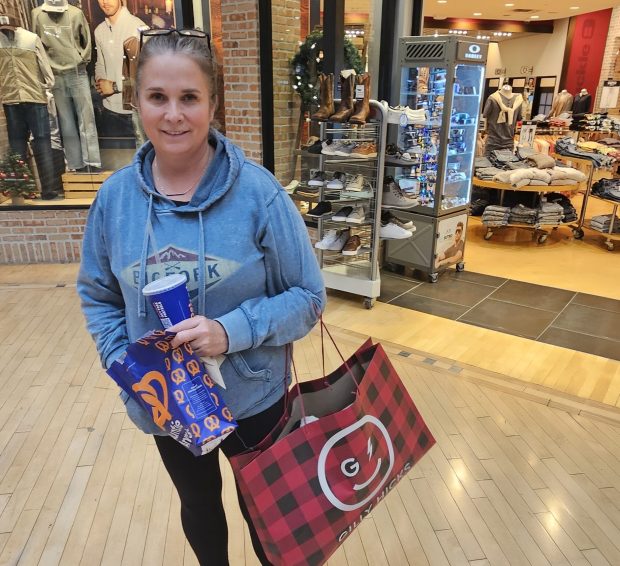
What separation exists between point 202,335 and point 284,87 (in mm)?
4158

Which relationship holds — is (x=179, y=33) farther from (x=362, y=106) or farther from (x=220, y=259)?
(x=362, y=106)

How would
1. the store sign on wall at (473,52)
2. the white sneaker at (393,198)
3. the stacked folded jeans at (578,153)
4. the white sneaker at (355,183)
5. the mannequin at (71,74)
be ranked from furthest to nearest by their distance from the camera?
the stacked folded jeans at (578,153), the mannequin at (71,74), the store sign on wall at (473,52), the white sneaker at (393,198), the white sneaker at (355,183)

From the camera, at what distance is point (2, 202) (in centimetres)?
488

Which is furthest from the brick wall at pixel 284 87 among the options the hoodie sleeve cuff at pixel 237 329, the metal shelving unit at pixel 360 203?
the hoodie sleeve cuff at pixel 237 329

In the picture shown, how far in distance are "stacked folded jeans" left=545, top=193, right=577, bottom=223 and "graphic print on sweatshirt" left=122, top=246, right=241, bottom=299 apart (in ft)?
18.5

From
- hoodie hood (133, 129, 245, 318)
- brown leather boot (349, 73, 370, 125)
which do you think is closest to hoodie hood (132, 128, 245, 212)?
hoodie hood (133, 129, 245, 318)

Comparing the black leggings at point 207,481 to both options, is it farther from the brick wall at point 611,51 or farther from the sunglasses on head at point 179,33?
the brick wall at point 611,51

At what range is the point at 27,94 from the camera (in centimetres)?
478

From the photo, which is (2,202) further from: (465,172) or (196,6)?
(465,172)

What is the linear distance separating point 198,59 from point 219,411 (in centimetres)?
70

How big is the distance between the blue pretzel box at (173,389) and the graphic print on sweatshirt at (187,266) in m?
0.15

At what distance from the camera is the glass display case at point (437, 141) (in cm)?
419

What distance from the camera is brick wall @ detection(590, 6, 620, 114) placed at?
12.6 m

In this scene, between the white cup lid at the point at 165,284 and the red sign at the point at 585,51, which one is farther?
the red sign at the point at 585,51
